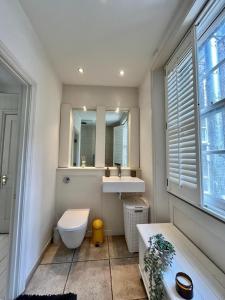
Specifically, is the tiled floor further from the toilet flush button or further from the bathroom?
the toilet flush button

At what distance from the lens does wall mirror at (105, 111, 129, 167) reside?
285 cm

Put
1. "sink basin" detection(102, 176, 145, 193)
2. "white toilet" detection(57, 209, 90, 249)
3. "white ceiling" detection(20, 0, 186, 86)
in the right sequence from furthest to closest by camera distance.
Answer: "sink basin" detection(102, 176, 145, 193), "white toilet" detection(57, 209, 90, 249), "white ceiling" detection(20, 0, 186, 86)

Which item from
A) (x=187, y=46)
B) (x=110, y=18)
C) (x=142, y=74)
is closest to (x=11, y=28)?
(x=110, y=18)

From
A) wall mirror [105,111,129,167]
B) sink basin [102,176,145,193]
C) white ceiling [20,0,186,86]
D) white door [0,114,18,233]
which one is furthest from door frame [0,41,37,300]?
wall mirror [105,111,129,167]

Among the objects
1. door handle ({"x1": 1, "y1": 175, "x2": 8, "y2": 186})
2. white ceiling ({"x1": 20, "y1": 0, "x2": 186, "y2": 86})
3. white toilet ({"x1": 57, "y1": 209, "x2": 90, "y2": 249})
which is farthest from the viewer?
door handle ({"x1": 1, "y1": 175, "x2": 8, "y2": 186})

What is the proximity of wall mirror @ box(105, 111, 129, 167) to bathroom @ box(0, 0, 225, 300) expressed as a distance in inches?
1.1

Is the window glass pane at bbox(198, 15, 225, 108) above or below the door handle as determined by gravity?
above

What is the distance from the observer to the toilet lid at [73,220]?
187cm

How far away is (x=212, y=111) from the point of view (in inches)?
49.3

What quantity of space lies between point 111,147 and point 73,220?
1409 mm

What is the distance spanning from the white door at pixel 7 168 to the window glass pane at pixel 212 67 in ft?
9.03

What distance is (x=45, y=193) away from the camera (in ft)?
6.91

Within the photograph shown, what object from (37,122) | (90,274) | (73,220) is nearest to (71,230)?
(73,220)

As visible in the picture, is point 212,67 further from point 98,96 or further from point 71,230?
point 71,230
